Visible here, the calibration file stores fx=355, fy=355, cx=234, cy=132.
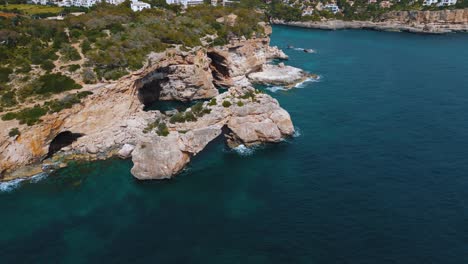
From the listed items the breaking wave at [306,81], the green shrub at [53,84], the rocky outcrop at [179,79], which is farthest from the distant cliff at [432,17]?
the green shrub at [53,84]

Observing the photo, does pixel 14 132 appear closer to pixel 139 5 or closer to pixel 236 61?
pixel 236 61

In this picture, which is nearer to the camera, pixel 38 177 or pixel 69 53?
pixel 38 177

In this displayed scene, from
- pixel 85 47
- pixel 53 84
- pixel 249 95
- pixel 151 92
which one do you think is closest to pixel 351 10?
pixel 151 92

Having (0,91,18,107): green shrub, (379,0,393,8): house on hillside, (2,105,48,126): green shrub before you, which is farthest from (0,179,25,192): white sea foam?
(379,0,393,8): house on hillside

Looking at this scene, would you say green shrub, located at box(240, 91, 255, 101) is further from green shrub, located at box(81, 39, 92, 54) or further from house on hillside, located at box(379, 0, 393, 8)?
house on hillside, located at box(379, 0, 393, 8)

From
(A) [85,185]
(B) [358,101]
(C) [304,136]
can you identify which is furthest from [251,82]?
(A) [85,185]

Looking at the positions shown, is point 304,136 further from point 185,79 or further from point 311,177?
point 185,79

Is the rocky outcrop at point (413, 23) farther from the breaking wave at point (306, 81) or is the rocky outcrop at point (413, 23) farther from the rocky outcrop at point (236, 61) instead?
the rocky outcrop at point (236, 61)
